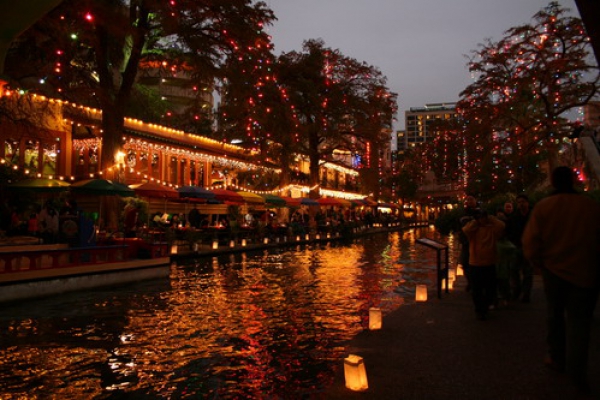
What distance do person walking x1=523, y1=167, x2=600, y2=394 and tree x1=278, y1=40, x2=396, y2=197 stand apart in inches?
1136

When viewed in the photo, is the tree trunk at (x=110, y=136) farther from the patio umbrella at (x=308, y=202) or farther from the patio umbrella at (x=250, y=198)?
the patio umbrella at (x=308, y=202)

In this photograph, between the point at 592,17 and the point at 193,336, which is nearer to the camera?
the point at 592,17

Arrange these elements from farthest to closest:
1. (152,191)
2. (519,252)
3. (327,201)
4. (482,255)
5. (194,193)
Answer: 1. (327,201)
2. (194,193)
3. (152,191)
4. (519,252)
5. (482,255)

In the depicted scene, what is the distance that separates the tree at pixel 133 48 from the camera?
14805 millimetres

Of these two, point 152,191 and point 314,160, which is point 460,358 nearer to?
point 152,191

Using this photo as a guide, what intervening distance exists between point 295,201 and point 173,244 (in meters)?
13.2

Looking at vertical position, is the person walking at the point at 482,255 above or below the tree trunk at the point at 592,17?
below

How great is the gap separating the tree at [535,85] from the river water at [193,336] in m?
11.1

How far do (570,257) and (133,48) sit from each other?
1829 centimetres

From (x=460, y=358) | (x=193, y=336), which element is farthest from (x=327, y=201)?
(x=460, y=358)

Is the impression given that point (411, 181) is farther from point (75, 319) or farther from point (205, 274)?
point (75, 319)

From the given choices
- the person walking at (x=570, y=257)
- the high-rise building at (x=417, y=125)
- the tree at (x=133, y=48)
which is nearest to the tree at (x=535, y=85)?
the tree at (x=133, y=48)

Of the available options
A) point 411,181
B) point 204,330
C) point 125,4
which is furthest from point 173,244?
point 411,181

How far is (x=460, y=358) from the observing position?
5.26 metres
